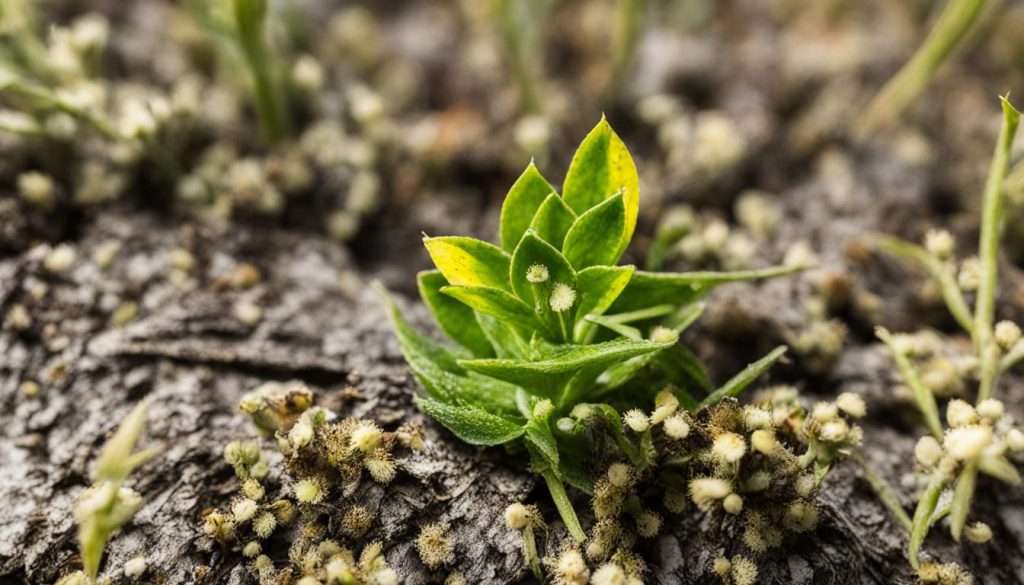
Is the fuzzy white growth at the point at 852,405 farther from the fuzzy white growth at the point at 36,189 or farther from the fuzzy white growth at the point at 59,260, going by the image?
the fuzzy white growth at the point at 36,189

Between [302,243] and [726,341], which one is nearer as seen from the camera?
[726,341]

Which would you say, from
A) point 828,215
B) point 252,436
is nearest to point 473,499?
point 252,436

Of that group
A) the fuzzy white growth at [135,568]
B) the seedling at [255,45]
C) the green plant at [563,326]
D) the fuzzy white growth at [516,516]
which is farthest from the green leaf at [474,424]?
the seedling at [255,45]

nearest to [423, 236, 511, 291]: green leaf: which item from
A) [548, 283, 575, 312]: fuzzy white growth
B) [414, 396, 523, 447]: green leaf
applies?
[548, 283, 575, 312]: fuzzy white growth

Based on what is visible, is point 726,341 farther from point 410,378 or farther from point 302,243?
point 302,243

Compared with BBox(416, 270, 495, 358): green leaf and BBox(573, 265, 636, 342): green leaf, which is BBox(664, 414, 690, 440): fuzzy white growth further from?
BBox(416, 270, 495, 358): green leaf

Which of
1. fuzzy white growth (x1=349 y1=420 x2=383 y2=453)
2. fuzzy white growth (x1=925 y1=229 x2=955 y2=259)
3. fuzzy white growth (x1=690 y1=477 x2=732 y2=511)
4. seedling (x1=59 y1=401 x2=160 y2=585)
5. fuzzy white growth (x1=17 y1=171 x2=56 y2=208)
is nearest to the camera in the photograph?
seedling (x1=59 y1=401 x2=160 y2=585)
